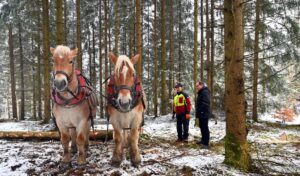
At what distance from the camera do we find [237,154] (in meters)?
5.54

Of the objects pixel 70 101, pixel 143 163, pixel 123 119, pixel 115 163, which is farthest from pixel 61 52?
pixel 143 163

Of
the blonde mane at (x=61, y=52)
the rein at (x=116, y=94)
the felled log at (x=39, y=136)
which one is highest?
the blonde mane at (x=61, y=52)

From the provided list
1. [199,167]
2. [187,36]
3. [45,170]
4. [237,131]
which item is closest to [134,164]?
[199,167]

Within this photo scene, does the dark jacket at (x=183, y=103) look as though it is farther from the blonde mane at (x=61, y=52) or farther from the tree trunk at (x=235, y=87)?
the blonde mane at (x=61, y=52)

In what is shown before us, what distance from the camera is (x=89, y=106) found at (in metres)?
5.75

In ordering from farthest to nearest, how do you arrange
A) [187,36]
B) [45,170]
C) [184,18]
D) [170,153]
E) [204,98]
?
[187,36]
[184,18]
[204,98]
[170,153]
[45,170]

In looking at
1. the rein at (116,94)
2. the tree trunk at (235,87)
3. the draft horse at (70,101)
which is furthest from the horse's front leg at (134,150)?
the tree trunk at (235,87)

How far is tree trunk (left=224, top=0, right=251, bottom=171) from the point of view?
5480 mm

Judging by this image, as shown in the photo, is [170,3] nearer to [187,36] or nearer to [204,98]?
[187,36]

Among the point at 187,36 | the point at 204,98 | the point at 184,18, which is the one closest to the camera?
the point at 204,98

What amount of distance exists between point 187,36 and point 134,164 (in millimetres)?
22755

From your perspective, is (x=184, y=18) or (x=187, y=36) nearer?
(x=184, y=18)

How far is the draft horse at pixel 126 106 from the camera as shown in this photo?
5172mm

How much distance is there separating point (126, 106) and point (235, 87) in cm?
213
